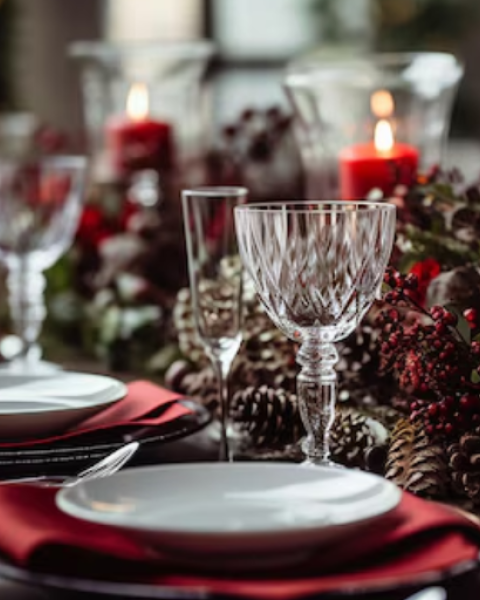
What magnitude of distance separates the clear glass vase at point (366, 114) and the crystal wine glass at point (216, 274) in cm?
38

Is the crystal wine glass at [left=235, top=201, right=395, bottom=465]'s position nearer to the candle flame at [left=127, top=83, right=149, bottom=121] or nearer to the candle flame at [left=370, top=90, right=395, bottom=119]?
the candle flame at [left=370, top=90, right=395, bottom=119]

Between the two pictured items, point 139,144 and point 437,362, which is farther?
point 139,144

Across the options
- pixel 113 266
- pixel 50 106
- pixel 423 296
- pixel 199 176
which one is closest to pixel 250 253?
pixel 423 296

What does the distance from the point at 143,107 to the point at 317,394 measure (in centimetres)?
131

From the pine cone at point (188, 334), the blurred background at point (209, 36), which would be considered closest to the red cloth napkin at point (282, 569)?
the pine cone at point (188, 334)

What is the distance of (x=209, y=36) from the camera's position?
3.85m

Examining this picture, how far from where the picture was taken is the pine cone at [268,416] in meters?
1.05

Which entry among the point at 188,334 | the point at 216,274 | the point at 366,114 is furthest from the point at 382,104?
the point at 216,274

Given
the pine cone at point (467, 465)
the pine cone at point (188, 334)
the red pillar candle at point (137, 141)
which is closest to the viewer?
the pine cone at point (467, 465)

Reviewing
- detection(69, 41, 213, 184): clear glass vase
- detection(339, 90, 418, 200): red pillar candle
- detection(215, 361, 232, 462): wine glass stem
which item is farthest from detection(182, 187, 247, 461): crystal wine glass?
detection(69, 41, 213, 184): clear glass vase

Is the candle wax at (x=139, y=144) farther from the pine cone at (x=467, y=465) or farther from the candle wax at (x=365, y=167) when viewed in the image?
the pine cone at (x=467, y=465)

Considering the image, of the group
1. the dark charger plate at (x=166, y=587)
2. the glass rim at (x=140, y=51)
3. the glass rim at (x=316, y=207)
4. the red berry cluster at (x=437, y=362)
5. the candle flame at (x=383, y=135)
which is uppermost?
the glass rim at (x=140, y=51)

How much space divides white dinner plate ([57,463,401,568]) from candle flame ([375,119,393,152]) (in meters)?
0.73

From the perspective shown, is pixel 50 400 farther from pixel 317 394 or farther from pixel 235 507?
pixel 235 507
